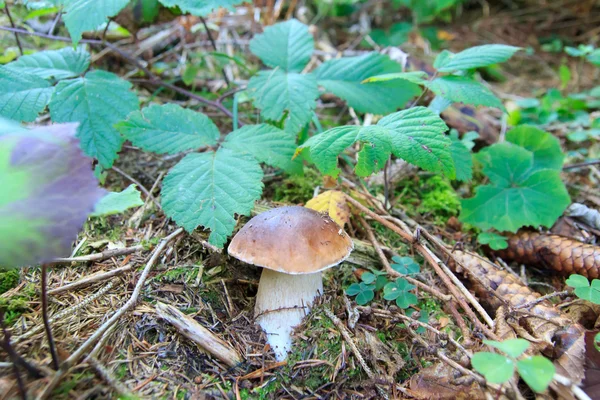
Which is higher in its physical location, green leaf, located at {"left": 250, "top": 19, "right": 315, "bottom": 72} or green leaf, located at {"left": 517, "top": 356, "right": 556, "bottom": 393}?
green leaf, located at {"left": 250, "top": 19, "right": 315, "bottom": 72}

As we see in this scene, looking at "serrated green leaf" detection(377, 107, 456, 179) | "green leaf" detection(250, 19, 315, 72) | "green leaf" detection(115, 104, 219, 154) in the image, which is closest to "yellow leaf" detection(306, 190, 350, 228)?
"serrated green leaf" detection(377, 107, 456, 179)

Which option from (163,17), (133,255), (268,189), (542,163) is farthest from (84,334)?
(542,163)

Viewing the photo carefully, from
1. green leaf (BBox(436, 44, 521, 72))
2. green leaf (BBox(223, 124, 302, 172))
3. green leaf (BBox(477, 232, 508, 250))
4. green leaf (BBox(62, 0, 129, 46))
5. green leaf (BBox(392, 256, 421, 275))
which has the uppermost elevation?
green leaf (BBox(62, 0, 129, 46))

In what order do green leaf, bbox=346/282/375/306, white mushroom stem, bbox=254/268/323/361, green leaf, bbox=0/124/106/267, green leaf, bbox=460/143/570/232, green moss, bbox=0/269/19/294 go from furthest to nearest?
1. green leaf, bbox=460/143/570/232
2. green leaf, bbox=346/282/375/306
3. white mushroom stem, bbox=254/268/323/361
4. green moss, bbox=0/269/19/294
5. green leaf, bbox=0/124/106/267

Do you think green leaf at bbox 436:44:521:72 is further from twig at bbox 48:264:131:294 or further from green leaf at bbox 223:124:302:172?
twig at bbox 48:264:131:294

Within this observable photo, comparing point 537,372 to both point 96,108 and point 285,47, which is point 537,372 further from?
point 96,108

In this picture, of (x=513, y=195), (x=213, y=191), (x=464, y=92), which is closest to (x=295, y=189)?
(x=213, y=191)
